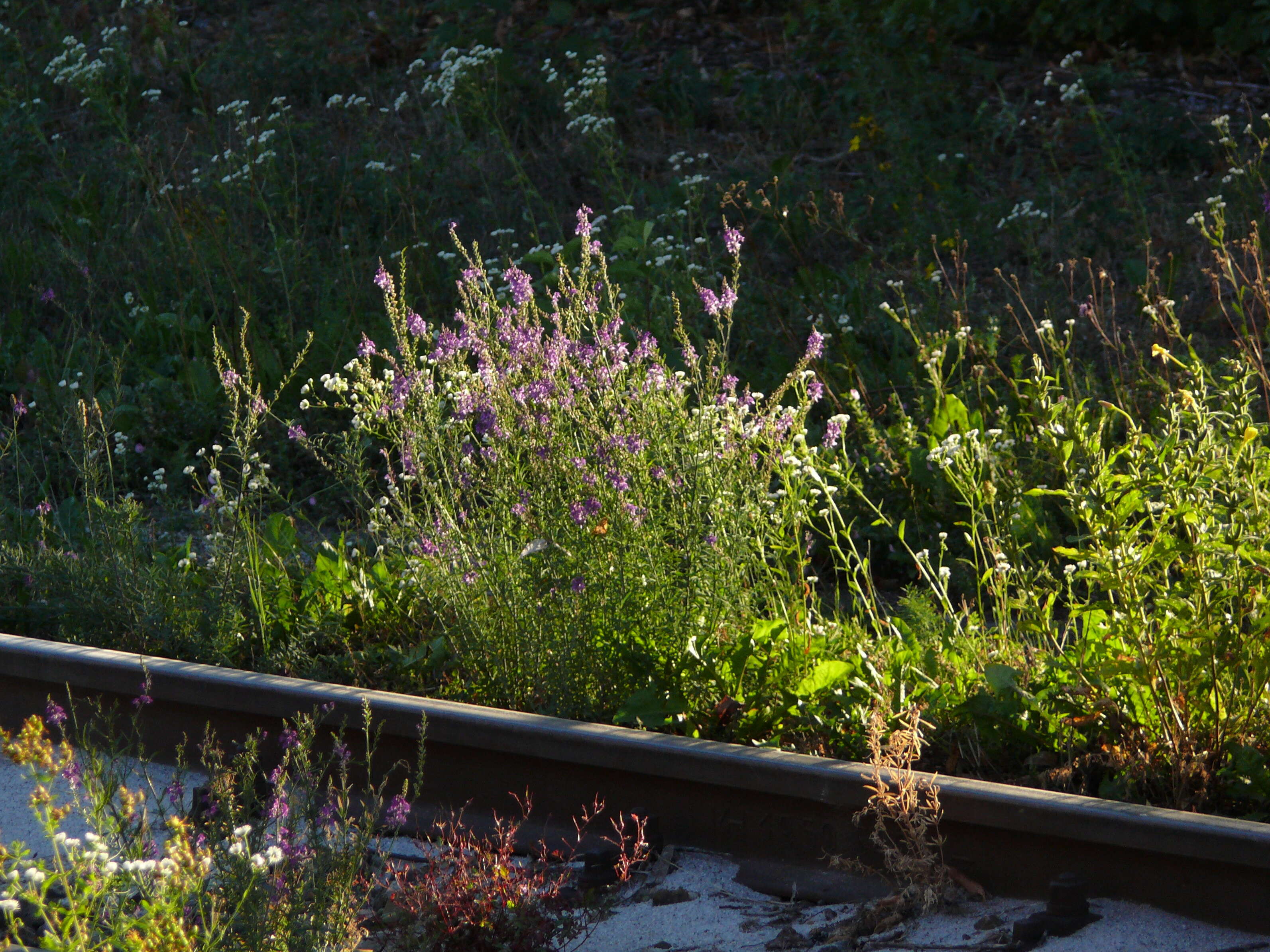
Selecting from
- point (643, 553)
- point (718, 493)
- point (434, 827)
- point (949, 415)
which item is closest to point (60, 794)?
point (434, 827)

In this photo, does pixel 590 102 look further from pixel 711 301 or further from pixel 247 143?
pixel 711 301

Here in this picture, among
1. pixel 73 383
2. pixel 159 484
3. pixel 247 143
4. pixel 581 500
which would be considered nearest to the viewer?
pixel 581 500

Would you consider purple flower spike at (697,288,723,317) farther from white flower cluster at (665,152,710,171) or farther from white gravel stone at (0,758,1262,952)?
white flower cluster at (665,152,710,171)

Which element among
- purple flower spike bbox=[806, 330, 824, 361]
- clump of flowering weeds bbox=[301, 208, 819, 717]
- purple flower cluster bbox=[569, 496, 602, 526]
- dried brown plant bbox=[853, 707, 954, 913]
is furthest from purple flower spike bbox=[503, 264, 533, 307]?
dried brown plant bbox=[853, 707, 954, 913]

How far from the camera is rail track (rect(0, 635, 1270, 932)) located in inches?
122

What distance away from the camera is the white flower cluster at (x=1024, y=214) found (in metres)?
8.09

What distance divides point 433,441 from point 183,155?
25.1ft

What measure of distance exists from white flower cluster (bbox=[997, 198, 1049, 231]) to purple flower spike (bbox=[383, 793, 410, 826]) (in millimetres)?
5732

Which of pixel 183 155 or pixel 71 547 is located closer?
pixel 71 547

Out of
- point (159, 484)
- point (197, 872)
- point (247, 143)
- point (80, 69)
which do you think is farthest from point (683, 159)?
point (197, 872)

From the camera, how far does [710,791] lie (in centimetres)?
367

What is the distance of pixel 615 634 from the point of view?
4.12m

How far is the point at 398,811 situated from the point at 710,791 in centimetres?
84

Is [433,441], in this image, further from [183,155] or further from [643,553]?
[183,155]
